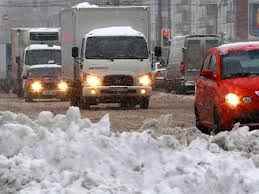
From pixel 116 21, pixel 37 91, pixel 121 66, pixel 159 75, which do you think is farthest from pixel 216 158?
pixel 159 75

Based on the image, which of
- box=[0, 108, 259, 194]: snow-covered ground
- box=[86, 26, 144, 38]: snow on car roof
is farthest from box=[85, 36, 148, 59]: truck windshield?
box=[0, 108, 259, 194]: snow-covered ground

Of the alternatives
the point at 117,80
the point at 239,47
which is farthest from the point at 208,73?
the point at 117,80

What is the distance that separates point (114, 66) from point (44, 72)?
10755 mm

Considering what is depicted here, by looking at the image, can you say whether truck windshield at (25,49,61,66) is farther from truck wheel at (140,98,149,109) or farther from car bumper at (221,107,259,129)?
car bumper at (221,107,259,129)

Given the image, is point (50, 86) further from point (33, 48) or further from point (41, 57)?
point (33, 48)

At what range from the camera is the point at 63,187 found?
748cm

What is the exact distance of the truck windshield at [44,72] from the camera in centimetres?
3444

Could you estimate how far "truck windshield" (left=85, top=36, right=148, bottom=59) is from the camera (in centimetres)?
2458

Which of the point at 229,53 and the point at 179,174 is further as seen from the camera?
the point at 229,53

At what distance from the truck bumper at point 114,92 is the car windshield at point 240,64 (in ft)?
32.0

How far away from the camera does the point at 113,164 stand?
8.23 metres

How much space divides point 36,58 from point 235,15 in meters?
47.8

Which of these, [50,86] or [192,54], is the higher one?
[192,54]

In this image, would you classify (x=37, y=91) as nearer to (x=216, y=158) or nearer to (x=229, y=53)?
(x=229, y=53)
